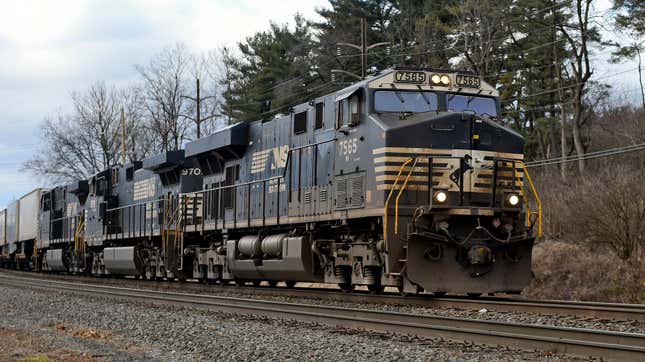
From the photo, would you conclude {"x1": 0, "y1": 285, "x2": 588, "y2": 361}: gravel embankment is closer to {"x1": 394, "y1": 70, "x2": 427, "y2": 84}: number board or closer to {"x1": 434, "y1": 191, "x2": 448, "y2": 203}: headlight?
{"x1": 434, "y1": 191, "x2": 448, "y2": 203}: headlight

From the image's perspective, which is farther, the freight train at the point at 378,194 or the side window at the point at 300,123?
the side window at the point at 300,123

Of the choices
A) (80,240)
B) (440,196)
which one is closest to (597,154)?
(440,196)

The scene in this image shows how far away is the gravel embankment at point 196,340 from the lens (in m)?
7.75

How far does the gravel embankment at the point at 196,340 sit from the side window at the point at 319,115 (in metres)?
4.07

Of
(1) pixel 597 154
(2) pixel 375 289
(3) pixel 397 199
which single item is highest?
(1) pixel 597 154

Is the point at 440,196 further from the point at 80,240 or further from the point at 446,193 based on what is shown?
the point at 80,240

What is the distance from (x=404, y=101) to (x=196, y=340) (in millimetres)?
5457

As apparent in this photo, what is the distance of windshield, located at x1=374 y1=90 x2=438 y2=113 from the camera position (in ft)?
41.3

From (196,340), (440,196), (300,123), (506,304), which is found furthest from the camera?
(300,123)

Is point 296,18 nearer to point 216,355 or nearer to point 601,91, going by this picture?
point 601,91

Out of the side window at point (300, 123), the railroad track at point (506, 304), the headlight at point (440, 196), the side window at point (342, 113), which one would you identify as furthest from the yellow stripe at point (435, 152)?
the side window at point (300, 123)

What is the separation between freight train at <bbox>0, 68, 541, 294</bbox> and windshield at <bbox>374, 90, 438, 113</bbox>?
19mm

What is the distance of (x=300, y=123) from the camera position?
15.2 meters

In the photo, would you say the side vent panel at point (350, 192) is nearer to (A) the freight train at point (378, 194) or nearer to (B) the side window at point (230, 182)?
(A) the freight train at point (378, 194)
